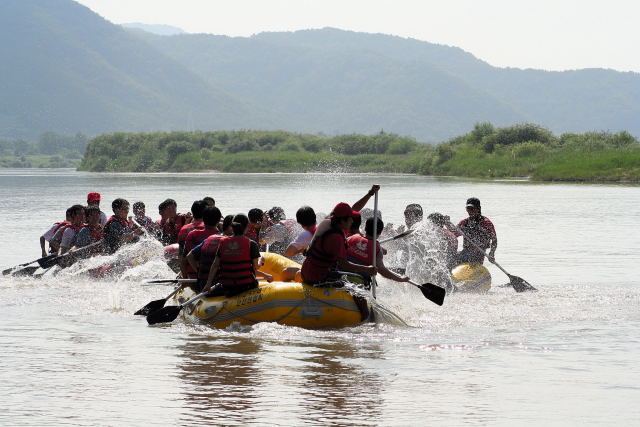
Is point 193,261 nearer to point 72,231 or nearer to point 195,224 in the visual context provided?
point 195,224

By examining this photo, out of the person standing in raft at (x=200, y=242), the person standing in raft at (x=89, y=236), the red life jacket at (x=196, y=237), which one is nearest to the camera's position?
the person standing in raft at (x=200, y=242)

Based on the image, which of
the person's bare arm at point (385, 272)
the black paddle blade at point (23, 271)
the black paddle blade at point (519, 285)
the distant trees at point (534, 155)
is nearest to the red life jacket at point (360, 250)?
the person's bare arm at point (385, 272)

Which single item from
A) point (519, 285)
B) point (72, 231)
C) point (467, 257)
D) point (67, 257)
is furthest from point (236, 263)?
point (72, 231)

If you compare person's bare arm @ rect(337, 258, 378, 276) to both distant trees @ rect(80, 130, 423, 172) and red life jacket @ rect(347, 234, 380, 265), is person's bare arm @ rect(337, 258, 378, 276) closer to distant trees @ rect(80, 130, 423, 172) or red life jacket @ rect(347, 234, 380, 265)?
red life jacket @ rect(347, 234, 380, 265)

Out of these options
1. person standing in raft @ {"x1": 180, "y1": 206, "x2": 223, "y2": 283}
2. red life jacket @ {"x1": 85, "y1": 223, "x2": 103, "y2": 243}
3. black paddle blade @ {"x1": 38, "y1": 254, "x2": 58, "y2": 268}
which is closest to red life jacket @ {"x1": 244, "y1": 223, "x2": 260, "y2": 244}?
person standing in raft @ {"x1": 180, "y1": 206, "x2": 223, "y2": 283}

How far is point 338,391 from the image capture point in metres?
8.88

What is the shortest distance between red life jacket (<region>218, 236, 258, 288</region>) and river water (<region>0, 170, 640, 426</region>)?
572 millimetres

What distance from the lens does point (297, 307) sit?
38.4 ft

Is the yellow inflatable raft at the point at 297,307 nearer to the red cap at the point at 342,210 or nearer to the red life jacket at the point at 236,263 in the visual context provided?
the red life jacket at the point at 236,263

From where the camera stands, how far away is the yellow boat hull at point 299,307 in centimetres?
1173

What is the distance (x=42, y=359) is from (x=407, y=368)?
3.78m

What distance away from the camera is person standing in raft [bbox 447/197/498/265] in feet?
51.5

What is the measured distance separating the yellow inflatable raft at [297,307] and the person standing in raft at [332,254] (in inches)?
5.9

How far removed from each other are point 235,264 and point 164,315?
1.30 meters
